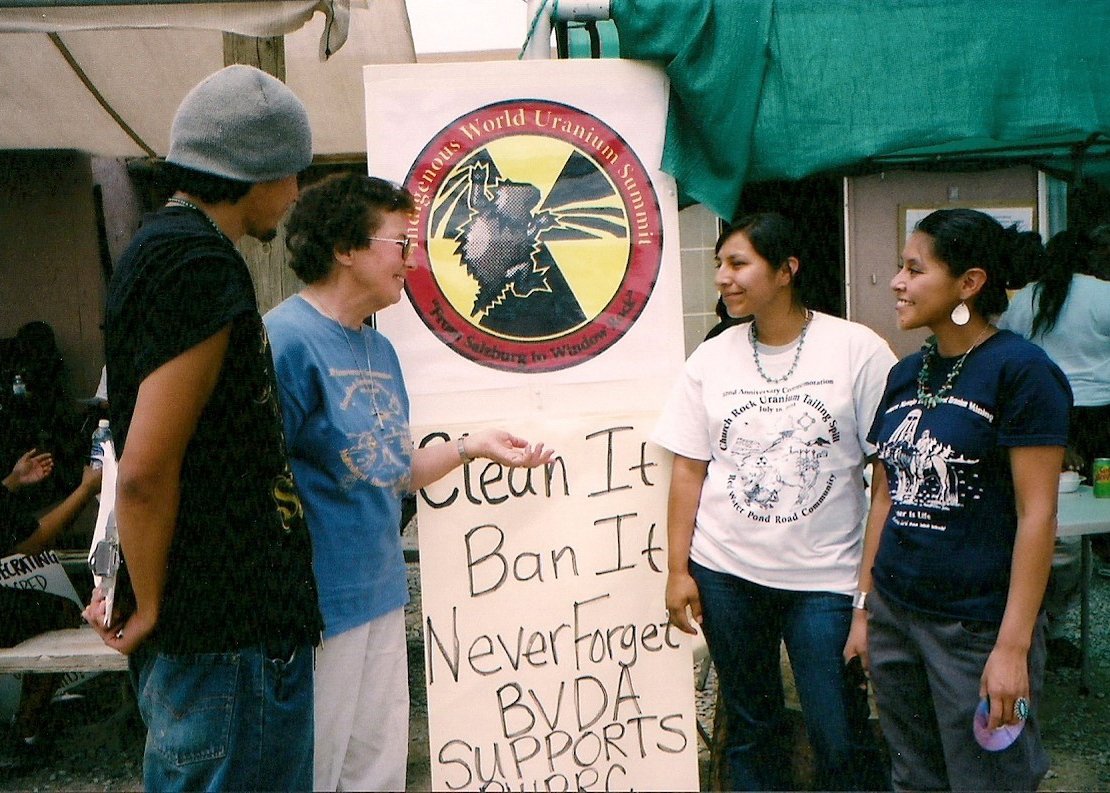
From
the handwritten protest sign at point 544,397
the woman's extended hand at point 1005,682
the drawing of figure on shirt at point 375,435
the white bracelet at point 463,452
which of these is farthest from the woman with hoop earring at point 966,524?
the drawing of figure on shirt at point 375,435

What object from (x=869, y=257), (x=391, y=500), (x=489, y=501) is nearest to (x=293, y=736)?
(x=391, y=500)

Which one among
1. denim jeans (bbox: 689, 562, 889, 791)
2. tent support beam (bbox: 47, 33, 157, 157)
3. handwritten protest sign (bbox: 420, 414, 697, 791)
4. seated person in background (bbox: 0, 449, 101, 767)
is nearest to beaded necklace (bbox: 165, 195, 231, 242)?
handwritten protest sign (bbox: 420, 414, 697, 791)

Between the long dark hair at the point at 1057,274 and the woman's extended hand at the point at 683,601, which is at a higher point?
the long dark hair at the point at 1057,274

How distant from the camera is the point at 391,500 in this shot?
2.18 metres

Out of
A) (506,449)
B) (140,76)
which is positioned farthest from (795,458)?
(140,76)

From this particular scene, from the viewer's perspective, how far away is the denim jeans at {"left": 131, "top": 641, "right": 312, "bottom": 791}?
155 centimetres

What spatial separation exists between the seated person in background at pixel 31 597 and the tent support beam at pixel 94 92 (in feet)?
6.34

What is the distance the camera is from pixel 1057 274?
457 centimetres

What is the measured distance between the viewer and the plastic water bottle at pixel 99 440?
77.1 inches

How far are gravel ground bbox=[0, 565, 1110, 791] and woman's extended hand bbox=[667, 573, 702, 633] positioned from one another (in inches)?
38.6

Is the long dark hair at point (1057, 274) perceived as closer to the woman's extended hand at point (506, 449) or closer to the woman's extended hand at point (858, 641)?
the woman's extended hand at point (858, 641)

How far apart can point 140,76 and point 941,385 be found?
4.21m

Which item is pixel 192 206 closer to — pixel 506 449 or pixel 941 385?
pixel 506 449

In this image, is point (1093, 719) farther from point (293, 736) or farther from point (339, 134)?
point (339, 134)
